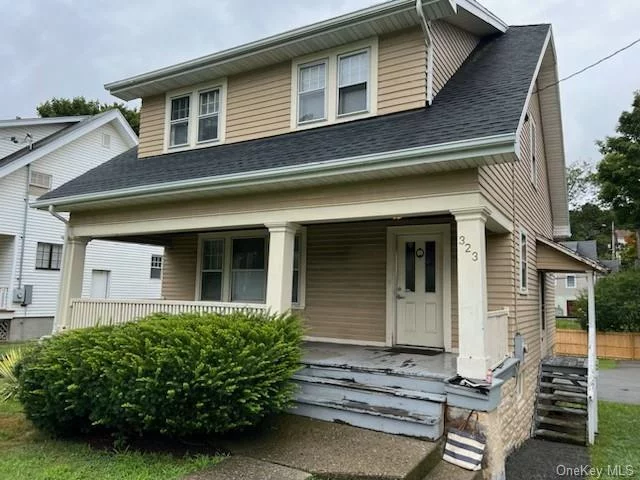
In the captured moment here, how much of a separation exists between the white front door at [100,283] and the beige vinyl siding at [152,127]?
9305 millimetres

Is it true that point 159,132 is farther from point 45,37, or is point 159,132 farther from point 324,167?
point 45,37

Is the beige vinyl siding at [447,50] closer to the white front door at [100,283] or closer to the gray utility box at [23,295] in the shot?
the gray utility box at [23,295]

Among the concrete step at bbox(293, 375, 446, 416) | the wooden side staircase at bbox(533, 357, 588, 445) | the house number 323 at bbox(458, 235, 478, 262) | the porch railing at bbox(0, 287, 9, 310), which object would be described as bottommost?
the wooden side staircase at bbox(533, 357, 588, 445)

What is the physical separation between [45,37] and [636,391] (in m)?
32.2

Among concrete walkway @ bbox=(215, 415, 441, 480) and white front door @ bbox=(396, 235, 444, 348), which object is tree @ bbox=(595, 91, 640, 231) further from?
concrete walkway @ bbox=(215, 415, 441, 480)

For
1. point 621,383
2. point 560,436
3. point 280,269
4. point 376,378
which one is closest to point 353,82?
point 280,269

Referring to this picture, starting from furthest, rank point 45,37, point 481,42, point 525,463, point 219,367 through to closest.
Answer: point 45,37, point 481,42, point 525,463, point 219,367

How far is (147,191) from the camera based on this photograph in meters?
7.21

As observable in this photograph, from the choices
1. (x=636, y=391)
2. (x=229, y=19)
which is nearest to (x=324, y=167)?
(x=636, y=391)

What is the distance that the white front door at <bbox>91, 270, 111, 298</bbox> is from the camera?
1727 centimetres

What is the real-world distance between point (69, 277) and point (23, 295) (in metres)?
7.69

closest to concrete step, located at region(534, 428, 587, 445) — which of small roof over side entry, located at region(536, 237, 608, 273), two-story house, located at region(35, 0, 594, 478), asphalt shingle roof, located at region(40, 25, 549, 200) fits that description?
two-story house, located at region(35, 0, 594, 478)

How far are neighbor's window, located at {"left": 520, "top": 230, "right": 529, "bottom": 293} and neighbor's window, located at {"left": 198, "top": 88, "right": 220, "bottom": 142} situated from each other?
19.4 ft

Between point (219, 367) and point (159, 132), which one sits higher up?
→ point (159, 132)
